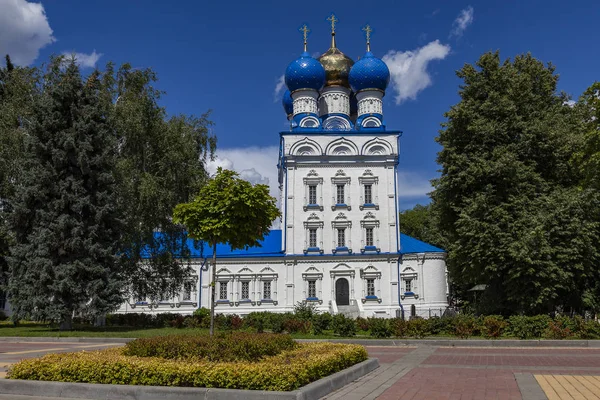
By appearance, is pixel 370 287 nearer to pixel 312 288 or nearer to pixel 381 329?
pixel 312 288

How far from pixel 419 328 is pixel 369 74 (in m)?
25.4

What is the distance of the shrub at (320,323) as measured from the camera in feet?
71.5

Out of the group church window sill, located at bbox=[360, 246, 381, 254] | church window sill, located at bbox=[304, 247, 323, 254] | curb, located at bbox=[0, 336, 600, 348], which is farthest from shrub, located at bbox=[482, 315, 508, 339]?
church window sill, located at bbox=[304, 247, 323, 254]

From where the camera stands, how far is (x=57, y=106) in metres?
24.2

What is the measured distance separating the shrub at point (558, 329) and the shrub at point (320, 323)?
8494 mm

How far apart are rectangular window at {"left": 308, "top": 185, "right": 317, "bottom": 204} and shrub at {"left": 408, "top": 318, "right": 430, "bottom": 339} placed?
62.7ft

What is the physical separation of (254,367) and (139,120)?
21679mm

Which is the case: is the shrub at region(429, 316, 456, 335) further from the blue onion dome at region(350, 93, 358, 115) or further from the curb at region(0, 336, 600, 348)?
the blue onion dome at region(350, 93, 358, 115)

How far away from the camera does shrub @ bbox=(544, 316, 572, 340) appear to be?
18.3m

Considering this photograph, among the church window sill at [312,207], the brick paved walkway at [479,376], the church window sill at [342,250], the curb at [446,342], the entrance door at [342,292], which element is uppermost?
the church window sill at [312,207]

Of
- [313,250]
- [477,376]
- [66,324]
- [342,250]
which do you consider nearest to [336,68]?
[342,250]

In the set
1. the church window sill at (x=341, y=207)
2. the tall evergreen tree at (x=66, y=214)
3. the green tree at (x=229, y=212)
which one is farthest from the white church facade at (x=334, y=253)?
the green tree at (x=229, y=212)

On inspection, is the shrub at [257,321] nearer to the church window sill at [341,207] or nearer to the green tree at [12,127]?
the green tree at [12,127]

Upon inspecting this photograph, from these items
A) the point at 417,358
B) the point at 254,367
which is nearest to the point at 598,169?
the point at 417,358
